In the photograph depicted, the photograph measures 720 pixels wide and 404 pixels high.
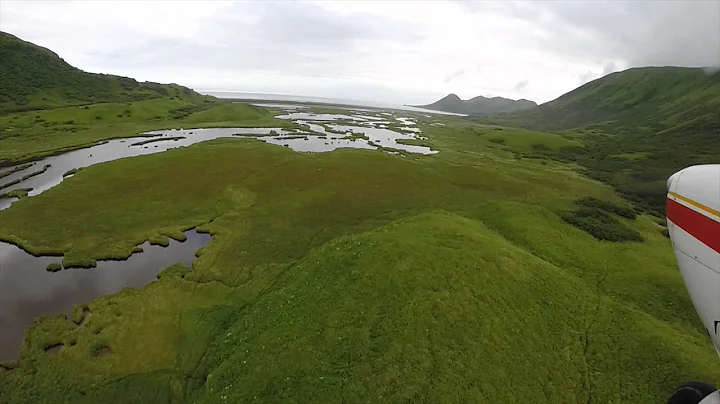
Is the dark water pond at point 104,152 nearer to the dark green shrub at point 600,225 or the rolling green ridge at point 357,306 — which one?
the rolling green ridge at point 357,306

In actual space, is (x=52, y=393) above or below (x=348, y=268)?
below

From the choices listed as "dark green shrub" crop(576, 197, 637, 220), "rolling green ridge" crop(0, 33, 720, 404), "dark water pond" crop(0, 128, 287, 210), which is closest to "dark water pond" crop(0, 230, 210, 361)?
"rolling green ridge" crop(0, 33, 720, 404)

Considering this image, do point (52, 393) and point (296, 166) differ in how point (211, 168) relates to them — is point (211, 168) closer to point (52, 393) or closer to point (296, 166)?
point (296, 166)

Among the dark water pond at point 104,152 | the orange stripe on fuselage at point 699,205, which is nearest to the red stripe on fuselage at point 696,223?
the orange stripe on fuselage at point 699,205

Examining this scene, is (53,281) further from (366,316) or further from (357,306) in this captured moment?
(366,316)

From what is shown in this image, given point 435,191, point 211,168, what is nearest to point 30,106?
point 211,168

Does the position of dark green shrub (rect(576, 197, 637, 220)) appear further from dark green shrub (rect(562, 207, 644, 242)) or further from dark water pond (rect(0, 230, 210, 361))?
dark water pond (rect(0, 230, 210, 361))
